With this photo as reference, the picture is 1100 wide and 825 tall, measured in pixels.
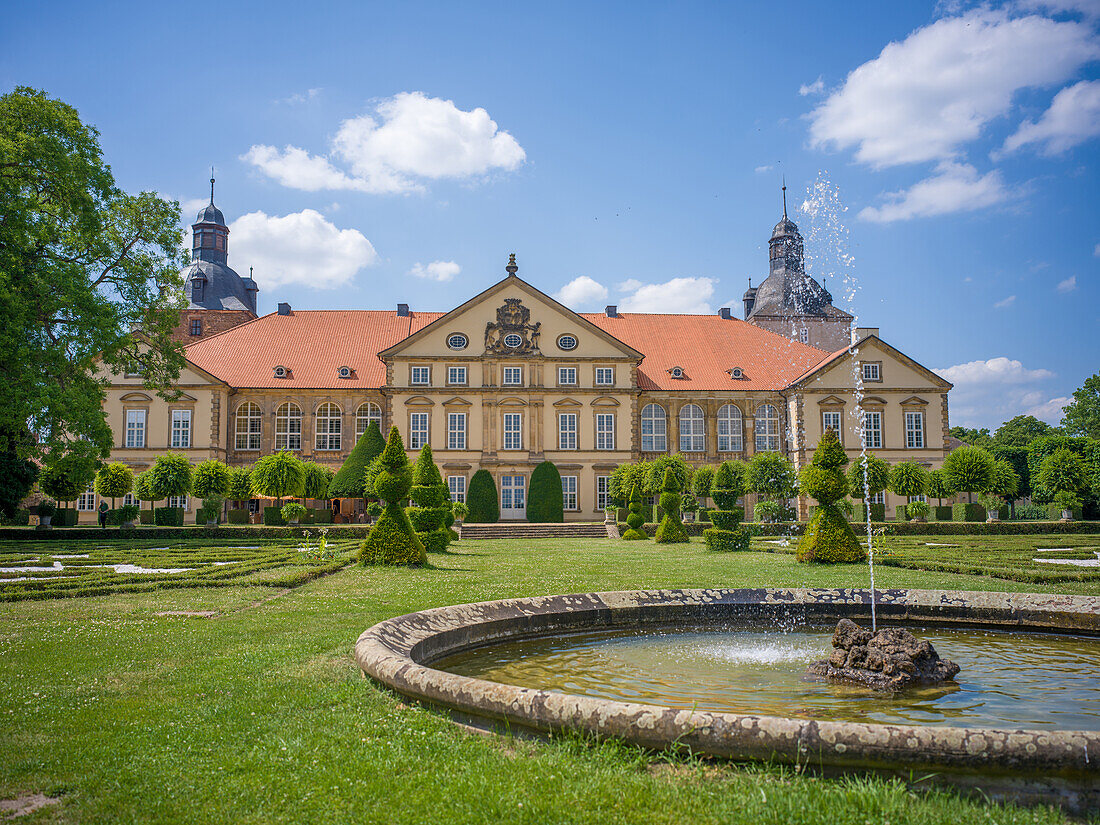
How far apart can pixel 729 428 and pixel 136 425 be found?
31952mm

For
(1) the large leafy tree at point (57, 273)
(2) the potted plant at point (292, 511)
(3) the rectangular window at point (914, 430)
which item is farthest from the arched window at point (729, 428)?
(1) the large leafy tree at point (57, 273)

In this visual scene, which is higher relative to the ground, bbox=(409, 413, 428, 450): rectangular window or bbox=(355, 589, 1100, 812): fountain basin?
bbox=(409, 413, 428, 450): rectangular window

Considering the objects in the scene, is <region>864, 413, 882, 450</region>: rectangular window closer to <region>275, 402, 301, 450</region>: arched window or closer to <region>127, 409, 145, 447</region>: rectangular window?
<region>275, 402, 301, 450</region>: arched window

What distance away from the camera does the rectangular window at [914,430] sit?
43.2 meters

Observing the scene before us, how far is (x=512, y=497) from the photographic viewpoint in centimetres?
4188

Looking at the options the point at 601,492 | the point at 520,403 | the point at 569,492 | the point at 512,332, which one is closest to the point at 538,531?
the point at 569,492

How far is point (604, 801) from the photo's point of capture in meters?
3.63

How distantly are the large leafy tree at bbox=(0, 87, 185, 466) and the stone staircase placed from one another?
14829mm

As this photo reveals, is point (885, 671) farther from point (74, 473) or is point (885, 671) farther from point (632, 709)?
point (74, 473)

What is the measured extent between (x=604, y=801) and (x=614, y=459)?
3904 cm

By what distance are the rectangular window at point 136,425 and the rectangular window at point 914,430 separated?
40927mm

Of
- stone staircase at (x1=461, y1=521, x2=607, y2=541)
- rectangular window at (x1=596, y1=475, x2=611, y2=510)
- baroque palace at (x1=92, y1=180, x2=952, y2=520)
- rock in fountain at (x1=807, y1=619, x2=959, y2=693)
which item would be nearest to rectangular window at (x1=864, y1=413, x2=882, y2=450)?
baroque palace at (x1=92, y1=180, x2=952, y2=520)

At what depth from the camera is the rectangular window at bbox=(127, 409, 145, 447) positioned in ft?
137

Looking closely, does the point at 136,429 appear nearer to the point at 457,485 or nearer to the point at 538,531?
the point at 457,485
